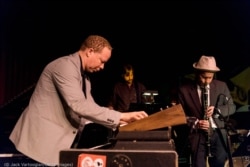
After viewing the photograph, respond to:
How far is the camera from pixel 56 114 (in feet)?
8.38

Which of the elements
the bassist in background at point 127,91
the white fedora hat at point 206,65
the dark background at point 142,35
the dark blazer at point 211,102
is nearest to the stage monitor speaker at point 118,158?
the dark blazer at point 211,102

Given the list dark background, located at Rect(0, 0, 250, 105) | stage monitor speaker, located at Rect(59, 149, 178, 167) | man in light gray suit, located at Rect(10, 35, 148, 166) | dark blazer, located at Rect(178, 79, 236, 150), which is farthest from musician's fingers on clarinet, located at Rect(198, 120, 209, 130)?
dark background, located at Rect(0, 0, 250, 105)

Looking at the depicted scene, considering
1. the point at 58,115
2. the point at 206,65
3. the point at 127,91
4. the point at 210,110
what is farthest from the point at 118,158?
the point at 127,91

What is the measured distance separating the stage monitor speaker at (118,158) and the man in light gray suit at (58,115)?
1.69ft

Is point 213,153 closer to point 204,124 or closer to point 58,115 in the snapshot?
point 204,124

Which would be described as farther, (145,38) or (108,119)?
(145,38)

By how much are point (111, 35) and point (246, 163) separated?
4.09 metres

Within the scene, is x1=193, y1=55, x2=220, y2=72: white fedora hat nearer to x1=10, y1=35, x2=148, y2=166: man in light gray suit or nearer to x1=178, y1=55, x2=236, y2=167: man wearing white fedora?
x1=178, y1=55, x2=236, y2=167: man wearing white fedora

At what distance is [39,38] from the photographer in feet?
24.4

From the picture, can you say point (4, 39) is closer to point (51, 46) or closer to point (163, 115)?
point (51, 46)

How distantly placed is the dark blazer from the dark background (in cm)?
317

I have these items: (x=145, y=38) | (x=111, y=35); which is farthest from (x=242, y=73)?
(x=111, y=35)

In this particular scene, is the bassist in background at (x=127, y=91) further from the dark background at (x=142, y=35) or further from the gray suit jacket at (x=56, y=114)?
the gray suit jacket at (x=56, y=114)

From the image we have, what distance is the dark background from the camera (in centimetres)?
736
